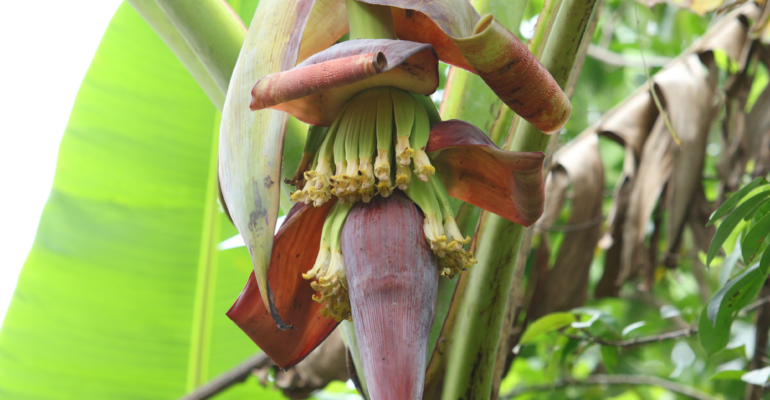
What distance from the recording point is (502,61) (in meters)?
0.31

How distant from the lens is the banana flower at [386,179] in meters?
0.32

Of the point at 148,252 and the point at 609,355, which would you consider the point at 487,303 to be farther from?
the point at 148,252

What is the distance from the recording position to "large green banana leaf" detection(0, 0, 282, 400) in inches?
38.7

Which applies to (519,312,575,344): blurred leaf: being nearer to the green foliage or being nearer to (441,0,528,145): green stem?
the green foliage

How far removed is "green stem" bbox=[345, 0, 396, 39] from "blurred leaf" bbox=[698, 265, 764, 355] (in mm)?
447

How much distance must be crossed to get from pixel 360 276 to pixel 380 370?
6 centimetres

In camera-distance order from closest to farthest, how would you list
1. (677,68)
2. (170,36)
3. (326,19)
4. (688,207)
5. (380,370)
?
(380,370) → (326,19) → (170,36) → (688,207) → (677,68)

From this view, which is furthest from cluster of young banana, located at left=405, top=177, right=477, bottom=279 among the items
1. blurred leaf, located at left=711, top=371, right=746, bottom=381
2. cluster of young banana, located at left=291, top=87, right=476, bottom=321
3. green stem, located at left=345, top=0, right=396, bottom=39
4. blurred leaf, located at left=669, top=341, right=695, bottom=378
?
blurred leaf, located at left=669, top=341, right=695, bottom=378

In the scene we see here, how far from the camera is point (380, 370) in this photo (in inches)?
12.6

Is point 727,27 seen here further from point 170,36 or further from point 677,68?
point 170,36

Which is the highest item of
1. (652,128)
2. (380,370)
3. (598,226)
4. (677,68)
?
(677,68)

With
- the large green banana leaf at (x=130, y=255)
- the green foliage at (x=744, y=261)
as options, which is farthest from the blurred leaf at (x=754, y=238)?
the large green banana leaf at (x=130, y=255)

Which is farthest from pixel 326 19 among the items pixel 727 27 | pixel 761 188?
pixel 727 27

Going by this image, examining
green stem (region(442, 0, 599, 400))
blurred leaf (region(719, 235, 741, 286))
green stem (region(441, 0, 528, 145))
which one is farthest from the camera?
blurred leaf (region(719, 235, 741, 286))
